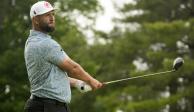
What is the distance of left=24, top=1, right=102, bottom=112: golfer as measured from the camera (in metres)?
7.11

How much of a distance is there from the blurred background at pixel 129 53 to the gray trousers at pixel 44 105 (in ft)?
59.3

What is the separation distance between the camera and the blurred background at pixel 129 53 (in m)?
26.6

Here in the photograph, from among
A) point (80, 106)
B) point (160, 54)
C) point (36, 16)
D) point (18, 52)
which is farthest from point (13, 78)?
point (36, 16)

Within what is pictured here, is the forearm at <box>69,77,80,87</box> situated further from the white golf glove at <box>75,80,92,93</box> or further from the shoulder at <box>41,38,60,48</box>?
the shoulder at <box>41,38,60,48</box>

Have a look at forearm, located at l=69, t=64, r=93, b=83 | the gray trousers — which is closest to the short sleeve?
forearm, located at l=69, t=64, r=93, b=83

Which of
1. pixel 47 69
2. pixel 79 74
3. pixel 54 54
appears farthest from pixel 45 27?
pixel 79 74

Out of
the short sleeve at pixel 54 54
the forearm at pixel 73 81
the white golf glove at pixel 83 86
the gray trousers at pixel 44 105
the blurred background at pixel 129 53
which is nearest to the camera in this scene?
the short sleeve at pixel 54 54

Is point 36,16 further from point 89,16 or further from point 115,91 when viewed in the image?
point 89,16

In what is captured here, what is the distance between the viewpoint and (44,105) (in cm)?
720

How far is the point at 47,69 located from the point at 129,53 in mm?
24438

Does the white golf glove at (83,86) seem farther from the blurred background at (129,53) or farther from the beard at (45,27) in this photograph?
the blurred background at (129,53)

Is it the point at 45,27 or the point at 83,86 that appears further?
the point at 83,86

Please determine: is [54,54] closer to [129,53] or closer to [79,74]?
[79,74]

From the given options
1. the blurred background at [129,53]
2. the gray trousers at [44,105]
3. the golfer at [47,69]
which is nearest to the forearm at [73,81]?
the golfer at [47,69]
